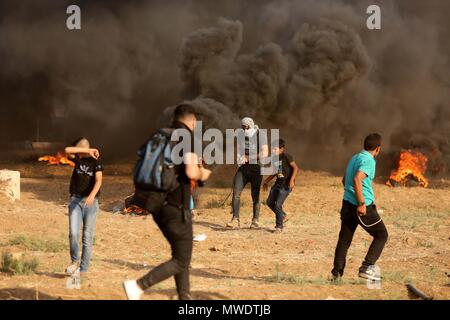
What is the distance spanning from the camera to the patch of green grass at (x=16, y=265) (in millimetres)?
7625

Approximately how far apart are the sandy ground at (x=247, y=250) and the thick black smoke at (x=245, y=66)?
768 centimetres

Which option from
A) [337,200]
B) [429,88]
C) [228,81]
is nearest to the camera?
[337,200]

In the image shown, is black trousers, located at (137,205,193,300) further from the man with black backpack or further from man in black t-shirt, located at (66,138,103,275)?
man in black t-shirt, located at (66,138,103,275)

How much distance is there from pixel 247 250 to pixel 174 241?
15.7 ft

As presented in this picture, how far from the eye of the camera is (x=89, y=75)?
27641 mm

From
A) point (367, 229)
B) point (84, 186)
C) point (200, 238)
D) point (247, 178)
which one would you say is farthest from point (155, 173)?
point (247, 178)

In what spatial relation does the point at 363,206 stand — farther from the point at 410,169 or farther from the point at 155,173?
the point at 410,169

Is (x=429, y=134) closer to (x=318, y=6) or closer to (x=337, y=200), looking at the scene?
(x=318, y=6)

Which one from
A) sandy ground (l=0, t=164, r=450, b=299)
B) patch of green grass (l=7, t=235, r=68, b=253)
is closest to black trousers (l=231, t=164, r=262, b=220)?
sandy ground (l=0, t=164, r=450, b=299)

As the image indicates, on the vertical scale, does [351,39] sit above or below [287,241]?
above

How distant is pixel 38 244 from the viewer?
969 cm

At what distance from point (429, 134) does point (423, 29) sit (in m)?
4.75
